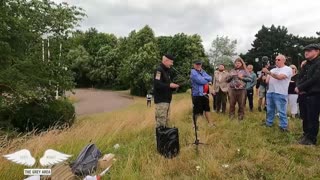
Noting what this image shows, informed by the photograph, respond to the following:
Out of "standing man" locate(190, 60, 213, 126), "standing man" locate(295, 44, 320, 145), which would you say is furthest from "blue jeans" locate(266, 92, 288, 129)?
"standing man" locate(190, 60, 213, 126)

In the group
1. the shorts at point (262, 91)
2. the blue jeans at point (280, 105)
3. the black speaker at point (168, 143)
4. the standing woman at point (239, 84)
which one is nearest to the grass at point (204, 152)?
the black speaker at point (168, 143)

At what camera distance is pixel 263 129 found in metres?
8.81

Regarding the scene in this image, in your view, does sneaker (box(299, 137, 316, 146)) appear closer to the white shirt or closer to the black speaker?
the white shirt

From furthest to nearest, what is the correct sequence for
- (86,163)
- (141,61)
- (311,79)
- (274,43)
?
(274,43)
(141,61)
(311,79)
(86,163)

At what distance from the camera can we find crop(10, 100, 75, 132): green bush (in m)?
17.1

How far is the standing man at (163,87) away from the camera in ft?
25.4

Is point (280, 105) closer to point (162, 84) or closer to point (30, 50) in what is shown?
point (162, 84)

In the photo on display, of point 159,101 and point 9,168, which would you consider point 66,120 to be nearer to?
point 159,101

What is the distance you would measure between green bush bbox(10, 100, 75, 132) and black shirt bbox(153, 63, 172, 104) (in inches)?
378

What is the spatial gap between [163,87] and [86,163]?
2.54 metres

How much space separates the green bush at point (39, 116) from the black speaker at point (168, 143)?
35.2 feet

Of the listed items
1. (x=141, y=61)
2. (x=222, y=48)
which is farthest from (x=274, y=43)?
(x=141, y=61)

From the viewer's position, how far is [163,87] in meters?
7.80

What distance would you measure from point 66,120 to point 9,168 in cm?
1234
